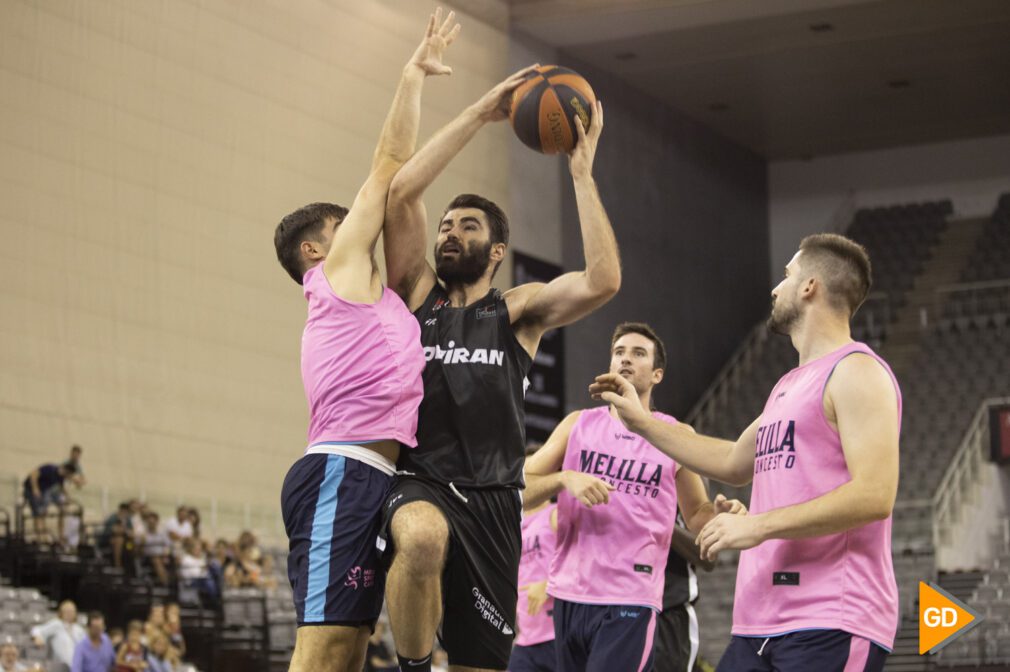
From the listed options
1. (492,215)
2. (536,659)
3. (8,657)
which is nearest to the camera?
(492,215)

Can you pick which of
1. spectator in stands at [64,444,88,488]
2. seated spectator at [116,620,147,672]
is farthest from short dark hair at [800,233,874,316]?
spectator in stands at [64,444,88,488]

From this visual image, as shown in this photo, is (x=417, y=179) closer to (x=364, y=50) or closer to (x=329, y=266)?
(x=329, y=266)

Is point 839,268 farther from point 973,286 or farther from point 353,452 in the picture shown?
point 973,286

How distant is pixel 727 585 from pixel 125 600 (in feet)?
32.3

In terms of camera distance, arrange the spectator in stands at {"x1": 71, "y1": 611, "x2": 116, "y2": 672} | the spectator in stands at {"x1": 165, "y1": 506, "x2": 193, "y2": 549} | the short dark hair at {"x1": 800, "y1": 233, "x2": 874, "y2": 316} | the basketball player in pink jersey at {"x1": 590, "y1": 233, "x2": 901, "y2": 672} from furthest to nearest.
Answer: the spectator in stands at {"x1": 165, "y1": 506, "x2": 193, "y2": 549}, the spectator in stands at {"x1": 71, "y1": 611, "x2": 116, "y2": 672}, the short dark hair at {"x1": 800, "y1": 233, "x2": 874, "y2": 316}, the basketball player in pink jersey at {"x1": 590, "y1": 233, "x2": 901, "y2": 672}

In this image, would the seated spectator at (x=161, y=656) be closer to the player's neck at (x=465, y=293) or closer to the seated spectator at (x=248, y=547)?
the seated spectator at (x=248, y=547)

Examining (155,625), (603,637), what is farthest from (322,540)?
(155,625)

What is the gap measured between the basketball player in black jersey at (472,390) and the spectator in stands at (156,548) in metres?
11.5

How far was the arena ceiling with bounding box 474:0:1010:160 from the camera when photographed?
2345 centimetres

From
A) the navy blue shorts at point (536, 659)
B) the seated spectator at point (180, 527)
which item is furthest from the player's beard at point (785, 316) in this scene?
the seated spectator at point (180, 527)

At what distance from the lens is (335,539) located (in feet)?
16.9

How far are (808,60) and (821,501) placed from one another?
22123 millimetres

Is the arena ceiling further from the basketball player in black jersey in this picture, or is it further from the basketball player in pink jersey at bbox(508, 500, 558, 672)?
the basketball player in black jersey

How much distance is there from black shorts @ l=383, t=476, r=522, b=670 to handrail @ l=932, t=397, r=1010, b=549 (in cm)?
1618
